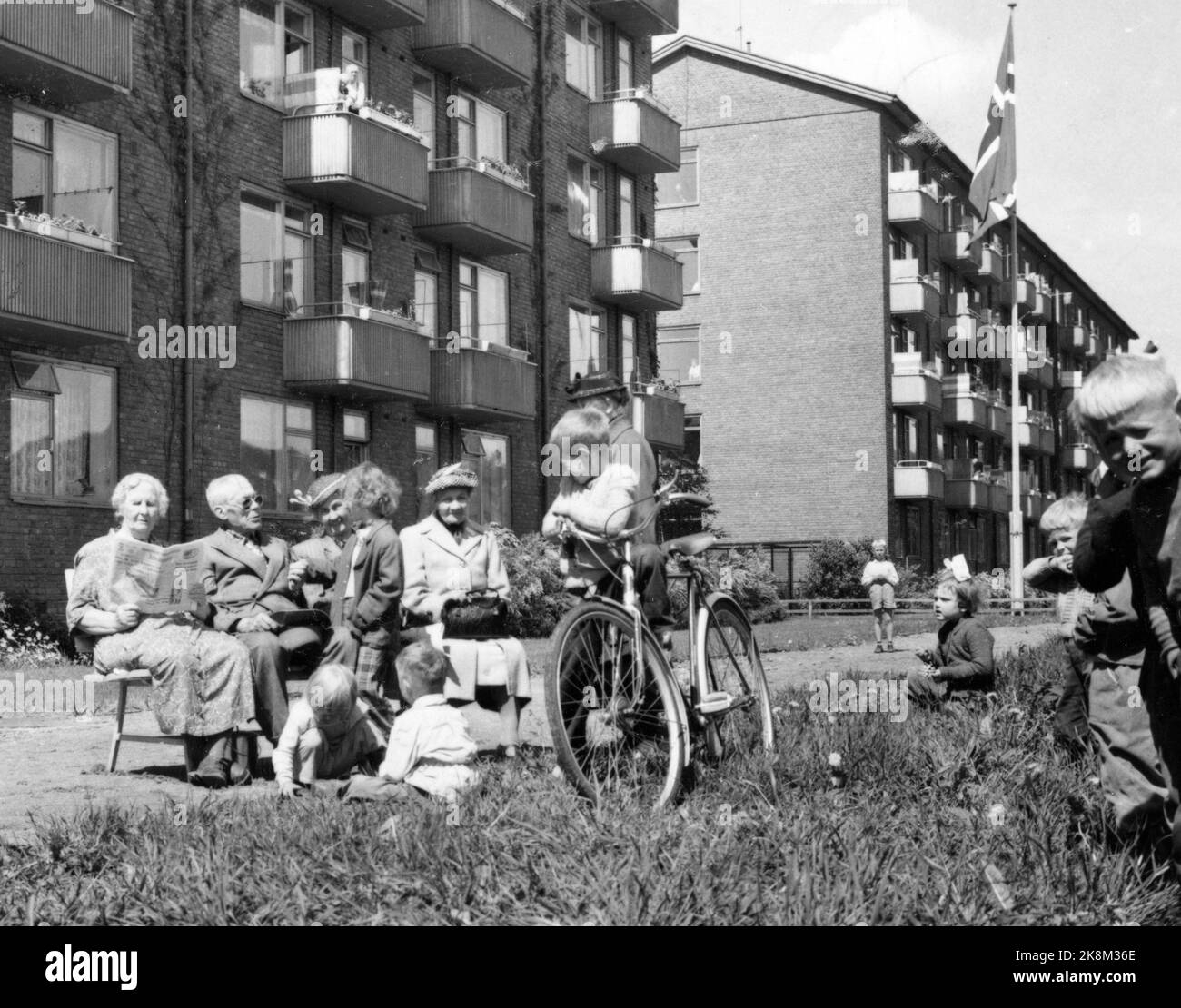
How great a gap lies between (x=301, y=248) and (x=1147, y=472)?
22.4m

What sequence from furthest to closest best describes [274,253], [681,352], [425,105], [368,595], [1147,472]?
[681,352] < [425,105] < [274,253] < [368,595] < [1147,472]

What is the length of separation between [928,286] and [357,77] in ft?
91.6

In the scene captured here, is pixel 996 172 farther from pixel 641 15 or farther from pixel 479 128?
pixel 641 15

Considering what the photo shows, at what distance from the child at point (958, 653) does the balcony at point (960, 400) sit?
1837 inches

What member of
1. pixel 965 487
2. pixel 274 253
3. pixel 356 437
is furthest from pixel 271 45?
pixel 965 487

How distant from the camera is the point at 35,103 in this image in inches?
790

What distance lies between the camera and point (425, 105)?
29406mm

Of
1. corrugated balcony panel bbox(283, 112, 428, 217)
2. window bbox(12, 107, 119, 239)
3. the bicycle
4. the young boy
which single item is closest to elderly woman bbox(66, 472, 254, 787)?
the bicycle

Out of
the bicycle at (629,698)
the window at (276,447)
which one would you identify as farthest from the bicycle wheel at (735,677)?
the window at (276,447)

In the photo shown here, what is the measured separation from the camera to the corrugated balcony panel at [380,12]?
2617 cm

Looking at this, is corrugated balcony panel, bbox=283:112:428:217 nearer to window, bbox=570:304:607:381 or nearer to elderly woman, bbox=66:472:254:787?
window, bbox=570:304:607:381

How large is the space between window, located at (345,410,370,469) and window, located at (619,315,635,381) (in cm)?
1045

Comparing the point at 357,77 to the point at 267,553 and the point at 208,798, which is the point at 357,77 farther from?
the point at 208,798

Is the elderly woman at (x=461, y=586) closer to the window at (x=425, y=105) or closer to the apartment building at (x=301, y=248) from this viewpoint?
the apartment building at (x=301, y=248)
